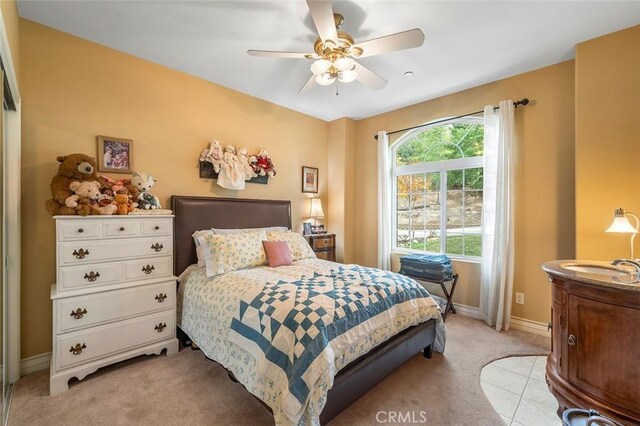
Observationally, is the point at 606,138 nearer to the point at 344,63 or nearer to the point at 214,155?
the point at 344,63

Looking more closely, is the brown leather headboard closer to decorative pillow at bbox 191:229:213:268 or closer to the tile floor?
decorative pillow at bbox 191:229:213:268

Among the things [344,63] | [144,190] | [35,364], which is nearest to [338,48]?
[344,63]

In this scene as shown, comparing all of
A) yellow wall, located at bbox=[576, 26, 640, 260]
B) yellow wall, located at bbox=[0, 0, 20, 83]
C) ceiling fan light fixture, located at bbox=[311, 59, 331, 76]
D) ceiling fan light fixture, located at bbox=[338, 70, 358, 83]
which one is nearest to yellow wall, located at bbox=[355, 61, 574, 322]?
yellow wall, located at bbox=[576, 26, 640, 260]

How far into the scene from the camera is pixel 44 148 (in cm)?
224

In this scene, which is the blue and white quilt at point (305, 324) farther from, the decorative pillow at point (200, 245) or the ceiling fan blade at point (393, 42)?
the ceiling fan blade at point (393, 42)

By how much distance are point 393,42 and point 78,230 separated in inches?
104

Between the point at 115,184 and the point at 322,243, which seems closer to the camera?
the point at 115,184

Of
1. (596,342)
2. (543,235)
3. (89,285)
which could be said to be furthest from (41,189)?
(543,235)

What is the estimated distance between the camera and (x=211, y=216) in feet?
10.2

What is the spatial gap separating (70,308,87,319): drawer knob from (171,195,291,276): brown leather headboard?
2.65 feet

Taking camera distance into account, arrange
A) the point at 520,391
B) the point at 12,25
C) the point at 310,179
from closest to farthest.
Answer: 1. the point at 12,25
2. the point at 520,391
3. the point at 310,179

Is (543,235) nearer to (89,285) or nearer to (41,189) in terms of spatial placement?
(89,285)

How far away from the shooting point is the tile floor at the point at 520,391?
5.63 feet

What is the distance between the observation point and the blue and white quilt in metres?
1.44
